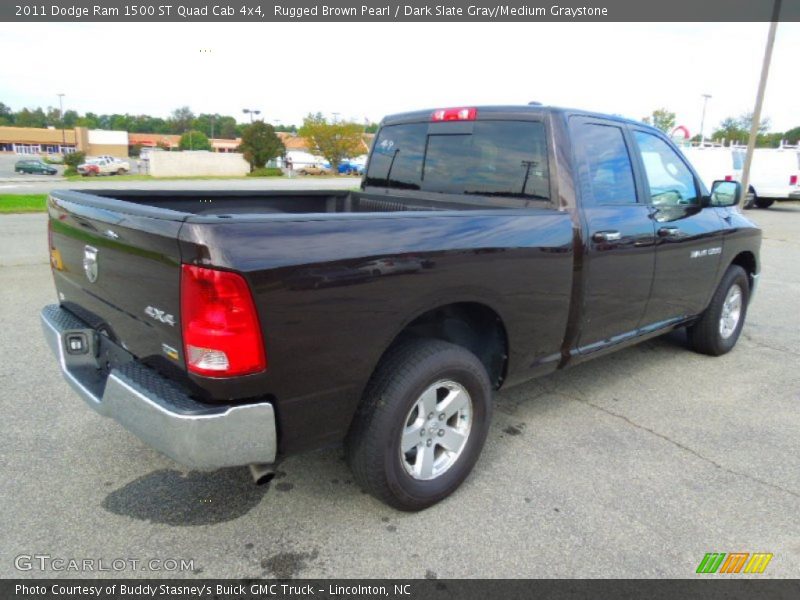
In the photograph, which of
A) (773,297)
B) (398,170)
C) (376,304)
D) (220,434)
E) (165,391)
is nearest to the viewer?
(220,434)

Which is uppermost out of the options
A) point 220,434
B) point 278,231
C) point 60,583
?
point 278,231

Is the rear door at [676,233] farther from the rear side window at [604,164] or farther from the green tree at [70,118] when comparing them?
the green tree at [70,118]

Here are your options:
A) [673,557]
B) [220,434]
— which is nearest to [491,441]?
[673,557]

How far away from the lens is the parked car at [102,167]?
4697 centimetres

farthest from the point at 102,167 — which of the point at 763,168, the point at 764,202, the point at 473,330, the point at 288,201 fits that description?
the point at 473,330

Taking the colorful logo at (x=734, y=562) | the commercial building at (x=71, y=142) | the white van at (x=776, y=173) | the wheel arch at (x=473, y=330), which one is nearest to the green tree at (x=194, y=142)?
the commercial building at (x=71, y=142)

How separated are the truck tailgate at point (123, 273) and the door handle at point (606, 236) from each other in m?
2.35

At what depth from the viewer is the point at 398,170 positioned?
165 inches

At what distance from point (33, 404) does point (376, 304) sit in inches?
105

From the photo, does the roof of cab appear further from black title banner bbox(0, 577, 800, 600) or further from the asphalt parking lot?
black title banner bbox(0, 577, 800, 600)

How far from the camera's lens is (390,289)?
7.83 feet

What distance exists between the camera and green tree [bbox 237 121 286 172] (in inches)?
2016

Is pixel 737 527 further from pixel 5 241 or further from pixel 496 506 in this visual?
pixel 5 241
